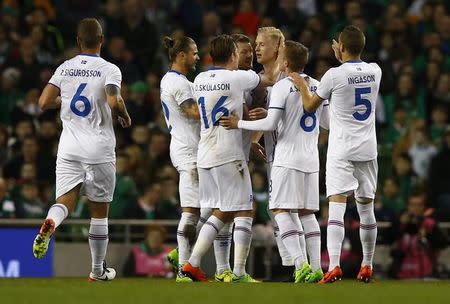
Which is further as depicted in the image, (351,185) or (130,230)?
(130,230)

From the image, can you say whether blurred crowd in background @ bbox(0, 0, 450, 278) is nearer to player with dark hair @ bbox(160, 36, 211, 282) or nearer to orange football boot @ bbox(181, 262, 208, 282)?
player with dark hair @ bbox(160, 36, 211, 282)

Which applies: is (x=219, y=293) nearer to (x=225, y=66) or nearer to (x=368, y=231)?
(x=368, y=231)

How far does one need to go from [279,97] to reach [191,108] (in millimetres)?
1098

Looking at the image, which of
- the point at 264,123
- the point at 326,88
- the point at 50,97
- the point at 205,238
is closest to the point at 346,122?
the point at 326,88

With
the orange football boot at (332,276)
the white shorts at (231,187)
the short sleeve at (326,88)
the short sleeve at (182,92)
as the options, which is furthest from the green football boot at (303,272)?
the short sleeve at (182,92)

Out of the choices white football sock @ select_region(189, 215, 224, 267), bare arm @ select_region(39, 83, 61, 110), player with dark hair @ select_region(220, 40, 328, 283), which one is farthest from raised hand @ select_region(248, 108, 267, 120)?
bare arm @ select_region(39, 83, 61, 110)

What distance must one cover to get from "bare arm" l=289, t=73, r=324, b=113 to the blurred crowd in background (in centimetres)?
515

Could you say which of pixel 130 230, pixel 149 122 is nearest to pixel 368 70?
pixel 130 230

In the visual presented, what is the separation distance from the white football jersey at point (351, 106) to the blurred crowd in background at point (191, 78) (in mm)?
4905

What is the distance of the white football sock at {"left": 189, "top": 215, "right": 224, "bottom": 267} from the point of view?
1517 centimetres

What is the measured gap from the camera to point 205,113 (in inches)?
607

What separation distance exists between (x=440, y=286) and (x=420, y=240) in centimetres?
485

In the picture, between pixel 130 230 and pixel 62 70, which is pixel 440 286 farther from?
pixel 130 230

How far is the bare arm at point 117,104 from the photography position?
14.9 m
